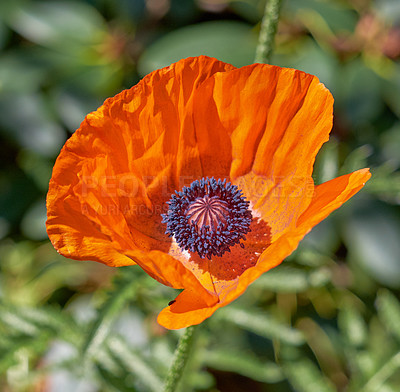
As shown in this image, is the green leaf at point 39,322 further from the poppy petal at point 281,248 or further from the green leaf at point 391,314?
the green leaf at point 391,314

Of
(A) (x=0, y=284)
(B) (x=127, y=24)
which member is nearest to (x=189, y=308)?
(A) (x=0, y=284)

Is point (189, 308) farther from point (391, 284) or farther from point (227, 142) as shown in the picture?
point (391, 284)

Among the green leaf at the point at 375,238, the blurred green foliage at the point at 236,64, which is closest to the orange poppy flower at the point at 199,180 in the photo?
the blurred green foliage at the point at 236,64

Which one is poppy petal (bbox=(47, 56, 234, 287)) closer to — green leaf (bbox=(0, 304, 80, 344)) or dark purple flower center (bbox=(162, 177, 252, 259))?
dark purple flower center (bbox=(162, 177, 252, 259))

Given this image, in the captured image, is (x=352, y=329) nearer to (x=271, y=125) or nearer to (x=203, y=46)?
(x=271, y=125)

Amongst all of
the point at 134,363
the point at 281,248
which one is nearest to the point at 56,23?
the point at 134,363

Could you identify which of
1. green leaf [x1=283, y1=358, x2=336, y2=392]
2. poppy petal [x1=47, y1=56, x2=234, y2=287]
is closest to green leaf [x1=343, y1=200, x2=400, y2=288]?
green leaf [x1=283, y1=358, x2=336, y2=392]
